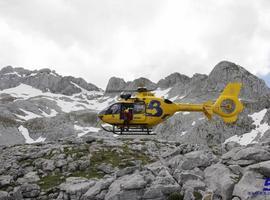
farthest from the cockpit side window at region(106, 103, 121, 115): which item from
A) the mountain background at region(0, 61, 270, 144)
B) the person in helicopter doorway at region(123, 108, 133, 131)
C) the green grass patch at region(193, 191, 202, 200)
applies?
the mountain background at region(0, 61, 270, 144)

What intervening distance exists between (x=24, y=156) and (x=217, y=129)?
61925mm

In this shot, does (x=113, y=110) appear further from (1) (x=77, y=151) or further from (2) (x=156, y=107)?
(1) (x=77, y=151)

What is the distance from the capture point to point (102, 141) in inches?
1705

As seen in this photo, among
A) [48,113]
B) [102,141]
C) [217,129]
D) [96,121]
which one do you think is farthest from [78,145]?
[48,113]

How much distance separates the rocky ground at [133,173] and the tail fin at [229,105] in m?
2.56

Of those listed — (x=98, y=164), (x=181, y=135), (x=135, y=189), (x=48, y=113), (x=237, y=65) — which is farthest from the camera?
(x=48, y=113)

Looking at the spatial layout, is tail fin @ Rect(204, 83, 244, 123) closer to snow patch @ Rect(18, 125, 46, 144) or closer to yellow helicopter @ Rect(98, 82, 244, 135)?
yellow helicopter @ Rect(98, 82, 244, 135)

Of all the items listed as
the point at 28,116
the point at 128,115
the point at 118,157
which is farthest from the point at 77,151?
the point at 28,116

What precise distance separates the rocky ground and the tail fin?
8.39ft

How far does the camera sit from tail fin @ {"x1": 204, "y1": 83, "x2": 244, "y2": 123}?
994 inches

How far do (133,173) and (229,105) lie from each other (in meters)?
8.75

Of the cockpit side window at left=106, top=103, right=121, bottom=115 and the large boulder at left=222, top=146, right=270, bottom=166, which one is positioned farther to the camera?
the cockpit side window at left=106, top=103, right=121, bottom=115

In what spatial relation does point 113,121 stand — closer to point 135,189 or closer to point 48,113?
point 135,189

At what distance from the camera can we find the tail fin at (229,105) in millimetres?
25250
